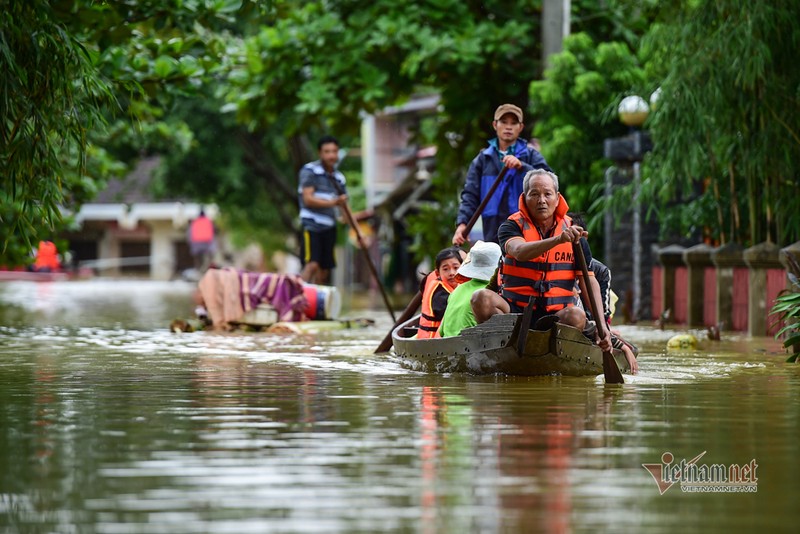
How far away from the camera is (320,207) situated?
18.1 metres

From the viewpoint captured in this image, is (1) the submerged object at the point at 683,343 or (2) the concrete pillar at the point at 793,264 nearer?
(2) the concrete pillar at the point at 793,264

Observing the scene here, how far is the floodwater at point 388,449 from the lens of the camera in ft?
17.3

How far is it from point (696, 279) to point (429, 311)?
7.15 meters

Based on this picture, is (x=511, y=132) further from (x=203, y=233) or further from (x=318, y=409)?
(x=203, y=233)

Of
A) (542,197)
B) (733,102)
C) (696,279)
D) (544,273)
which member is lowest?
(696,279)

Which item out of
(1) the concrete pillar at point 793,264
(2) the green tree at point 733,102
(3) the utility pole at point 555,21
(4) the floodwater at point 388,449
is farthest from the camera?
(3) the utility pole at point 555,21

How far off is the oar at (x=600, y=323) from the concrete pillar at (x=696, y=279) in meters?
8.06

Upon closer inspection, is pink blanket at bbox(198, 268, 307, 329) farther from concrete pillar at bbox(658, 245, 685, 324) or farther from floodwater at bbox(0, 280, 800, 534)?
floodwater at bbox(0, 280, 800, 534)

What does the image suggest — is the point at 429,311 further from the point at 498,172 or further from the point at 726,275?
the point at 726,275

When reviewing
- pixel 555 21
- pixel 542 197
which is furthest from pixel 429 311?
pixel 555 21

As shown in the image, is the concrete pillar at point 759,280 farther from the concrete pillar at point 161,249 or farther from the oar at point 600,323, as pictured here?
the concrete pillar at point 161,249

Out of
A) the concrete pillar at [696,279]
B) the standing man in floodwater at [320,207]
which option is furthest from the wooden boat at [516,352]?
the concrete pillar at [696,279]

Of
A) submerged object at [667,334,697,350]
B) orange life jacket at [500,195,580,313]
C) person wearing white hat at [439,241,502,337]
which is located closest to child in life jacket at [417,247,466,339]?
person wearing white hat at [439,241,502,337]

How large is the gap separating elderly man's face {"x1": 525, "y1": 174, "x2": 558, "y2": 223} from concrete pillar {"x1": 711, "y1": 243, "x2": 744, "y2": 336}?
6968 millimetres
